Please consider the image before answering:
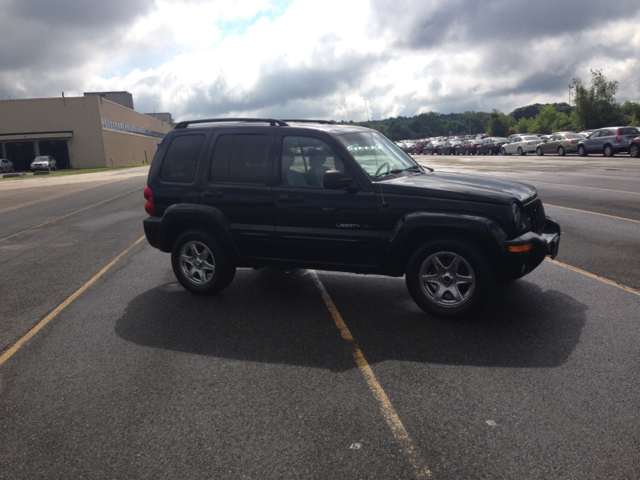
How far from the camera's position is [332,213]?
19.1 feet

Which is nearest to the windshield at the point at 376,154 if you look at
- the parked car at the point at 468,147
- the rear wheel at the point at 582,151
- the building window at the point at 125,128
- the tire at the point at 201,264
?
the tire at the point at 201,264

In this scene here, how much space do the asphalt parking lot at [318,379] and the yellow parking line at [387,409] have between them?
15mm

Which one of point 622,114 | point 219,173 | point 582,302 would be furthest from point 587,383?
point 622,114

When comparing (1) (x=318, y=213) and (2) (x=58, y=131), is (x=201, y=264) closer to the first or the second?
(1) (x=318, y=213)

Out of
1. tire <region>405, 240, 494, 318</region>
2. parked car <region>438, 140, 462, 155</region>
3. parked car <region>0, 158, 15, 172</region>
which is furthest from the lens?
parked car <region>0, 158, 15, 172</region>

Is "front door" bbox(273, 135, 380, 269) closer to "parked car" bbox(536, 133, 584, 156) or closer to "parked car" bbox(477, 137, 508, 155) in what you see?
"parked car" bbox(536, 133, 584, 156)

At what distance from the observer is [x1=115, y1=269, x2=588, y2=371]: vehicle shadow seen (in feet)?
15.5

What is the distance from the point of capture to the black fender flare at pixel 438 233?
5.19 metres

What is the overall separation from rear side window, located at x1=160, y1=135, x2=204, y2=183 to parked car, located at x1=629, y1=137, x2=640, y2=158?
28781mm

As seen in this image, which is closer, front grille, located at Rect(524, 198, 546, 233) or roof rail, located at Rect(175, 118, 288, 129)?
front grille, located at Rect(524, 198, 546, 233)

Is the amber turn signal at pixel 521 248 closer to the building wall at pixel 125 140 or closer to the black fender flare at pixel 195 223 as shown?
the black fender flare at pixel 195 223

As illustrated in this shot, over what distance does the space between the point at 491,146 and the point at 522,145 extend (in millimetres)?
5279

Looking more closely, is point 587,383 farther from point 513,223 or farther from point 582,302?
point 582,302

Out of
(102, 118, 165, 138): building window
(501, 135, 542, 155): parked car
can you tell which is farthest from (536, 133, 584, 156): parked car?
(102, 118, 165, 138): building window
